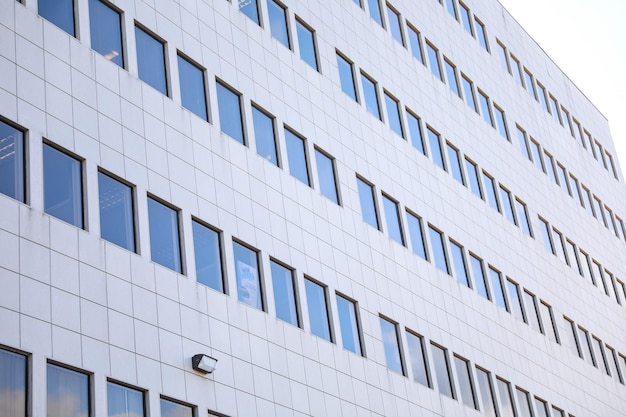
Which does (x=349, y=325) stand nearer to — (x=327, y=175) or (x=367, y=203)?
(x=327, y=175)

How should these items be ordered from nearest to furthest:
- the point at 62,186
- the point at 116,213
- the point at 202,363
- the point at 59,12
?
1. the point at 62,186
2. the point at 202,363
3. the point at 116,213
4. the point at 59,12

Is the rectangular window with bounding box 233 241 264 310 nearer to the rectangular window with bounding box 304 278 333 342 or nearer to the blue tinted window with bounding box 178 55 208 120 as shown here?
the rectangular window with bounding box 304 278 333 342

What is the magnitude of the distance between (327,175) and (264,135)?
3479 millimetres

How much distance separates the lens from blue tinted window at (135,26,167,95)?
98.7ft

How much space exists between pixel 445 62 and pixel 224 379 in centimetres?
2741

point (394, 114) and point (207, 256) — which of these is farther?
point (394, 114)

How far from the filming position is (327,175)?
36688 millimetres

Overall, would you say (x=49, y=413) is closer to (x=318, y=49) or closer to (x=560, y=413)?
(x=318, y=49)

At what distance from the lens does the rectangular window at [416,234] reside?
40531 millimetres

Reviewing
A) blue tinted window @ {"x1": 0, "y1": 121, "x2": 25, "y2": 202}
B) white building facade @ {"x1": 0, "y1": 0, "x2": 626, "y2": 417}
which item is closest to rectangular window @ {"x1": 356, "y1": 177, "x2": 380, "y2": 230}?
white building facade @ {"x1": 0, "y1": 0, "x2": 626, "y2": 417}

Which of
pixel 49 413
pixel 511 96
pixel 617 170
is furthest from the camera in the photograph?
pixel 617 170

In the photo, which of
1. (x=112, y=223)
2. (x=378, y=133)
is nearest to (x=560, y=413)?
(x=378, y=133)

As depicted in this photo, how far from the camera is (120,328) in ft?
81.6

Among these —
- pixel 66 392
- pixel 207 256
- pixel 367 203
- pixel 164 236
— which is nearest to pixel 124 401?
pixel 66 392
